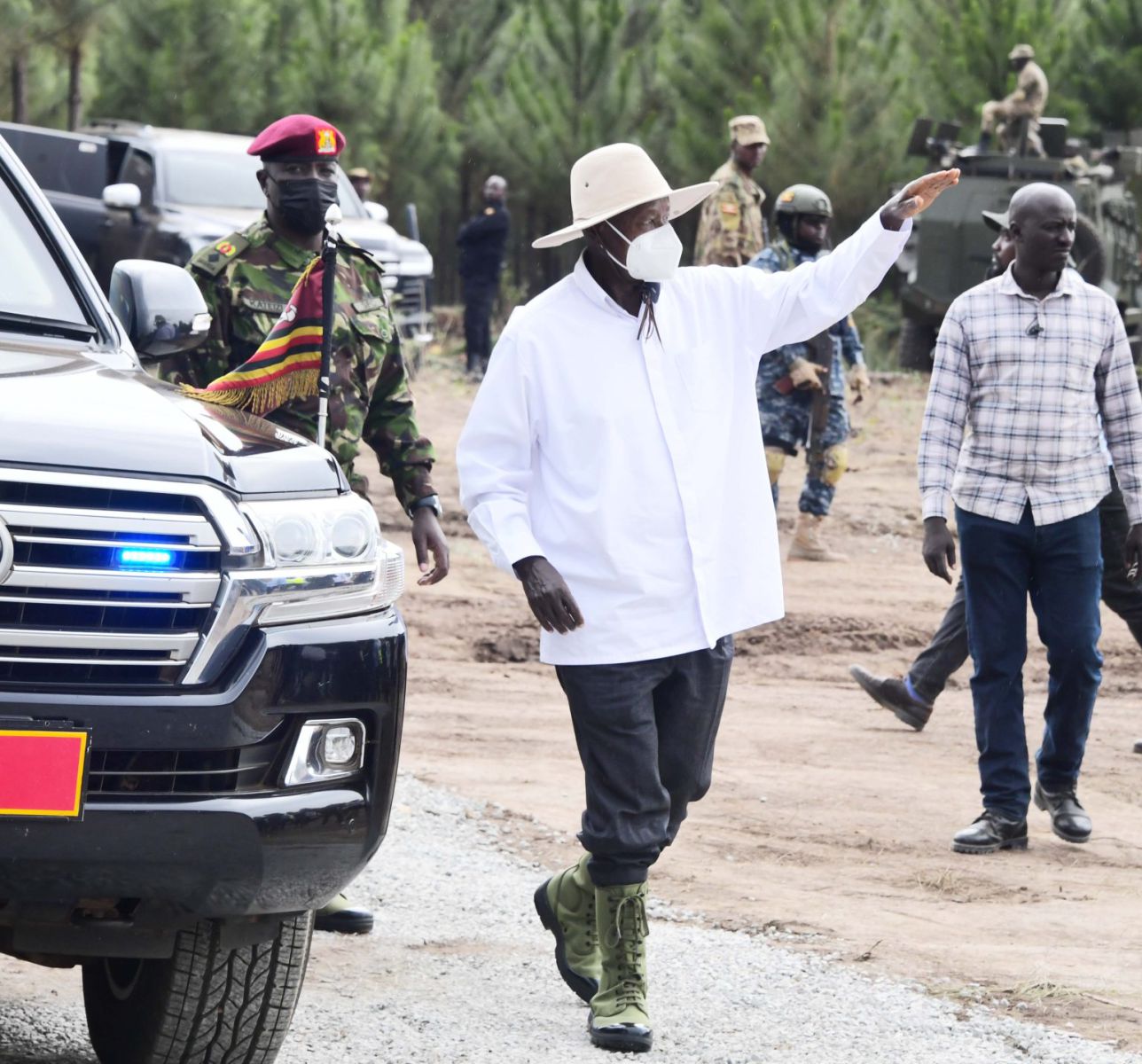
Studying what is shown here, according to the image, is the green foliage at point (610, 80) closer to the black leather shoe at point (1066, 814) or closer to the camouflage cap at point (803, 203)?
the camouflage cap at point (803, 203)

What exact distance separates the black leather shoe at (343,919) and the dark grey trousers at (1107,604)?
2.29 metres

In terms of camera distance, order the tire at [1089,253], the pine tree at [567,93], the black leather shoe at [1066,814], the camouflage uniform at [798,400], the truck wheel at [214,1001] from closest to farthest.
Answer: the truck wheel at [214,1001]
the black leather shoe at [1066,814]
the camouflage uniform at [798,400]
the tire at [1089,253]
the pine tree at [567,93]

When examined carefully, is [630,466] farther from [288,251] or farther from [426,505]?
[288,251]

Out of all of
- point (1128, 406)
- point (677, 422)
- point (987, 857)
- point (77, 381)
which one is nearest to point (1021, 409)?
point (1128, 406)

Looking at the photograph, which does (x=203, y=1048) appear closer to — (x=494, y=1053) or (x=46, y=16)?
(x=494, y=1053)

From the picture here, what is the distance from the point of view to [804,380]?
1099 cm

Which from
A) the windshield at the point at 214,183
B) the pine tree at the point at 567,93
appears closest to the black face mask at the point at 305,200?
the windshield at the point at 214,183

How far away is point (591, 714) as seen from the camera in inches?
172

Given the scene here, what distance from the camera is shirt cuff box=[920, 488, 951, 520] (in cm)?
603

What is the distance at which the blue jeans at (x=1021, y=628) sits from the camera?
6066 millimetres

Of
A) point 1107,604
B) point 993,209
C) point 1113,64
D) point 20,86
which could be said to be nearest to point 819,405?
point 1107,604

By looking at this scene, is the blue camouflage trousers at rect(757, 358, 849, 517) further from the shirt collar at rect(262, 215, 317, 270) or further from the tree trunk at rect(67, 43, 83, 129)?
the tree trunk at rect(67, 43, 83, 129)

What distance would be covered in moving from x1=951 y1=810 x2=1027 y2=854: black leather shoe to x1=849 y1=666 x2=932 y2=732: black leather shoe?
168 cm

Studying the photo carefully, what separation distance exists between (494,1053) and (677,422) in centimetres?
129
